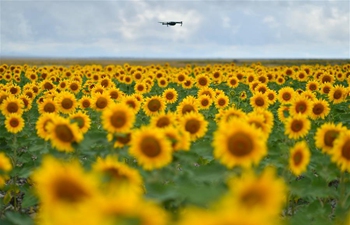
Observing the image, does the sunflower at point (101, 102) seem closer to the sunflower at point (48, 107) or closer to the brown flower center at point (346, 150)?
the sunflower at point (48, 107)

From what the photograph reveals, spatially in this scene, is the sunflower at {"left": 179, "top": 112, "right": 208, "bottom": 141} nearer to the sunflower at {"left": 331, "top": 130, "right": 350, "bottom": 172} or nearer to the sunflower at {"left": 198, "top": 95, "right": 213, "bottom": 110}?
the sunflower at {"left": 331, "top": 130, "right": 350, "bottom": 172}

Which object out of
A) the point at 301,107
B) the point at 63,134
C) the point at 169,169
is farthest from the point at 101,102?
the point at 169,169

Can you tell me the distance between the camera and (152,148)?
406 centimetres

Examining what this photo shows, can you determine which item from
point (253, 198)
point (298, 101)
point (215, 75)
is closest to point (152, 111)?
point (298, 101)

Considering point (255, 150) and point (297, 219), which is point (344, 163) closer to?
point (297, 219)

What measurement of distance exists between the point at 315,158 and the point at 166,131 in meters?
1.77

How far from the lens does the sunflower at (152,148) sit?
4062mm

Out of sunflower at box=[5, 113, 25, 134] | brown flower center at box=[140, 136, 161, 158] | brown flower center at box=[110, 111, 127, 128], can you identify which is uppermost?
brown flower center at box=[110, 111, 127, 128]

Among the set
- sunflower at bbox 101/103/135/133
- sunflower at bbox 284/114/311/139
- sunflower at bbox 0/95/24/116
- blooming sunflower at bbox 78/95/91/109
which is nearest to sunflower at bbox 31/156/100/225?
sunflower at bbox 101/103/135/133

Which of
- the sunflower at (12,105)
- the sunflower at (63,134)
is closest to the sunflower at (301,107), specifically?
the sunflower at (63,134)

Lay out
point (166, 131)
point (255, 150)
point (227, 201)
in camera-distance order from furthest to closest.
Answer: point (166, 131), point (255, 150), point (227, 201)

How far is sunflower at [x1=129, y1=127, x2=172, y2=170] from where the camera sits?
13.3 feet

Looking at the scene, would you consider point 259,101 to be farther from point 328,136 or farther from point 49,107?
point 328,136

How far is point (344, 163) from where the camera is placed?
14.8 feet
